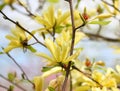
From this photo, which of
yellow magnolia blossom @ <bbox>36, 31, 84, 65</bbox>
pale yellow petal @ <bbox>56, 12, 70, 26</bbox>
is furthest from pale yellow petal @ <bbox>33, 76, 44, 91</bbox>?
pale yellow petal @ <bbox>56, 12, 70, 26</bbox>

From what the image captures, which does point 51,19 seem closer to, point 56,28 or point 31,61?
point 56,28

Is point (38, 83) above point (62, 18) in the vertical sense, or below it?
below

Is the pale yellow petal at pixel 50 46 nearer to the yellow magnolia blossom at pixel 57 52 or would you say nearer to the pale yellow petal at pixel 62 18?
the yellow magnolia blossom at pixel 57 52

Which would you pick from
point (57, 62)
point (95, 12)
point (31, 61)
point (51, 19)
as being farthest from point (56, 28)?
point (31, 61)

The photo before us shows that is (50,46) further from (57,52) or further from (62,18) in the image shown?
(62,18)

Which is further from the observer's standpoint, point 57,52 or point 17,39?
point 17,39

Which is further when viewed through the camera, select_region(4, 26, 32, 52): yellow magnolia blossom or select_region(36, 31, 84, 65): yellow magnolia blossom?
select_region(4, 26, 32, 52): yellow magnolia blossom

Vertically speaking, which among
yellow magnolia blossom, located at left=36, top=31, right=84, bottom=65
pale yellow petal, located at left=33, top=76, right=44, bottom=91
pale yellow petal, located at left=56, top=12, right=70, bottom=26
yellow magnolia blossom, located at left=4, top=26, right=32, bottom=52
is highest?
pale yellow petal, located at left=56, top=12, right=70, bottom=26

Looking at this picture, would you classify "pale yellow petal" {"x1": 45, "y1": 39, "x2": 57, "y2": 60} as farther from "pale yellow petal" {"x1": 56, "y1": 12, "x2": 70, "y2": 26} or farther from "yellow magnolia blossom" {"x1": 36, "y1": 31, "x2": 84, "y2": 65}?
"pale yellow petal" {"x1": 56, "y1": 12, "x2": 70, "y2": 26}

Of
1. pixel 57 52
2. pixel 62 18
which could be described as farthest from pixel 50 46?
pixel 62 18

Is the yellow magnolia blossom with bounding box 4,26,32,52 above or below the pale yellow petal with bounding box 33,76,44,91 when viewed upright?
above
